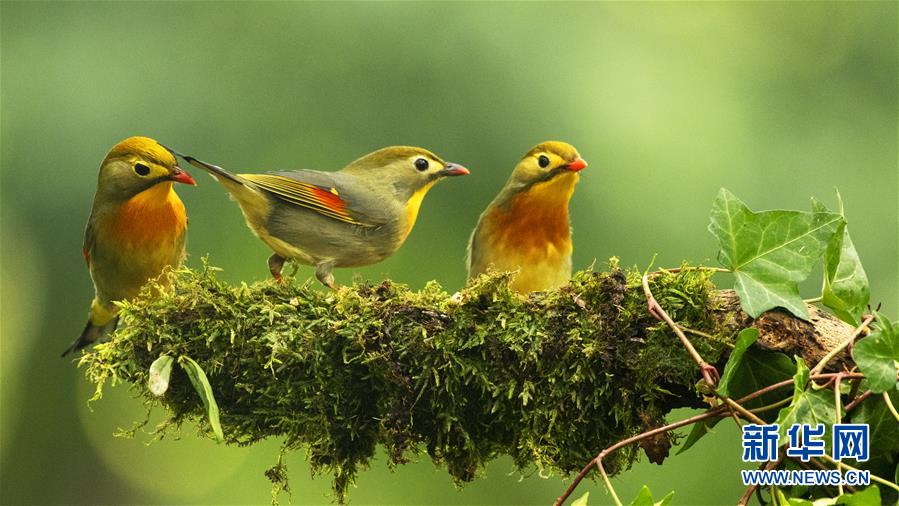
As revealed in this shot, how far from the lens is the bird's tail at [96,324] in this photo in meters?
5.06

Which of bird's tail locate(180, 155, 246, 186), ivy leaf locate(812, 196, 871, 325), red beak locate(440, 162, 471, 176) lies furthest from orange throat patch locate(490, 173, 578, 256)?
ivy leaf locate(812, 196, 871, 325)

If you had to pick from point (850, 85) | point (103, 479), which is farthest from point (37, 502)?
point (850, 85)

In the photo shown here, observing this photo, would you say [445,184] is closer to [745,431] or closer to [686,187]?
[686,187]

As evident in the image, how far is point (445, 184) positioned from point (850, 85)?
14.5 ft

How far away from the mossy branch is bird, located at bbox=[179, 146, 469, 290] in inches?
40.1

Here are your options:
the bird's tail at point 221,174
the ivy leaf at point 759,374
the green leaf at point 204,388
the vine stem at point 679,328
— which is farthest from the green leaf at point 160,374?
the ivy leaf at point 759,374

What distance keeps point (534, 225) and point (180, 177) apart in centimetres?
179

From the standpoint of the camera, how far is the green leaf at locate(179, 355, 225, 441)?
3.30 meters

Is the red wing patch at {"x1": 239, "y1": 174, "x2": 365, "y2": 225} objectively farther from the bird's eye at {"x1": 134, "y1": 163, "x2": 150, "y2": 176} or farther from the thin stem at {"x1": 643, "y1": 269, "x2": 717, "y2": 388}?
the thin stem at {"x1": 643, "y1": 269, "x2": 717, "y2": 388}

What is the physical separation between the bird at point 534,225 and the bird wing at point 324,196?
2.60ft

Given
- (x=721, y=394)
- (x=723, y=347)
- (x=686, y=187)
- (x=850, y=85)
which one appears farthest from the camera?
(x=850, y=85)

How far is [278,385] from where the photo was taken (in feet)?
11.7

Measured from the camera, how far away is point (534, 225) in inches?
207

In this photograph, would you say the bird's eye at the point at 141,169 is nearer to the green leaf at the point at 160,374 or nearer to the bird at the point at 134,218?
the bird at the point at 134,218
